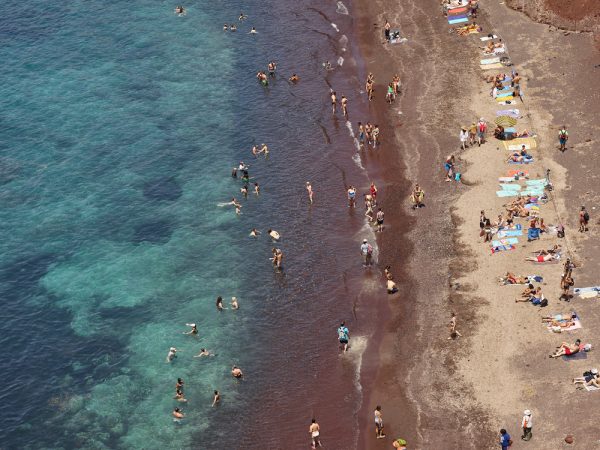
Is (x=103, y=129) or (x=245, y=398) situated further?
(x=103, y=129)

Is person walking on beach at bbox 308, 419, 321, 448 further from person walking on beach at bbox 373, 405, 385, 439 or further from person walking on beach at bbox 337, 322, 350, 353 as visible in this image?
person walking on beach at bbox 337, 322, 350, 353

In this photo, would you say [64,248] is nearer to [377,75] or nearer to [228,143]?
[228,143]

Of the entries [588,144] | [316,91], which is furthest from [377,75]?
[588,144]

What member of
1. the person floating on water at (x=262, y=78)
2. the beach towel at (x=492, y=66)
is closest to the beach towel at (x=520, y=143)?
the beach towel at (x=492, y=66)

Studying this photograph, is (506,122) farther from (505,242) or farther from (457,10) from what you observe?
(457,10)

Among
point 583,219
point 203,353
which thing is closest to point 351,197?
point 583,219

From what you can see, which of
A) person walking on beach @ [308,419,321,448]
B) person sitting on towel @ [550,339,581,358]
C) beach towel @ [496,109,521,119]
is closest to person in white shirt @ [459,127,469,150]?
beach towel @ [496,109,521,119]
